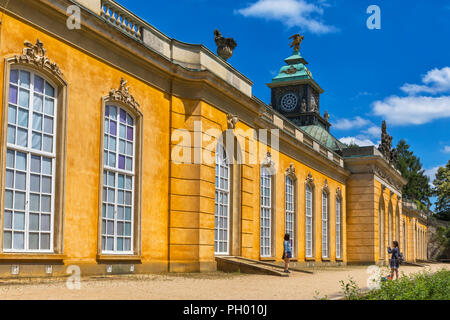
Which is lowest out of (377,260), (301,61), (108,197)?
(377,260)

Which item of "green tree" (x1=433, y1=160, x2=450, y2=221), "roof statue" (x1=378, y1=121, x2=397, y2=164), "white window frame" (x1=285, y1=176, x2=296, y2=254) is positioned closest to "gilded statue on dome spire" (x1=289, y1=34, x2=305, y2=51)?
"roof statue" (x1=378, y1=121, x2=397, y2=164)

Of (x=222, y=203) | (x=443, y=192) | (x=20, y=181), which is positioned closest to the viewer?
(x=20, y=181)

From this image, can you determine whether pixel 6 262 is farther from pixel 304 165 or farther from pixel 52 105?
pixel 304 165

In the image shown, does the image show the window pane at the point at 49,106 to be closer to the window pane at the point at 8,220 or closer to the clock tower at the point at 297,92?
the window pane at the point at 8,220

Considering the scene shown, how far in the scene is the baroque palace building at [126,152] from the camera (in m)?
14.0

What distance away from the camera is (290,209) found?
30.6 metres

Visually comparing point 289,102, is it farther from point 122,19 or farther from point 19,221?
point 19,221

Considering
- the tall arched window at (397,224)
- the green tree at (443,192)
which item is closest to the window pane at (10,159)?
the tall arched window at (397,224)

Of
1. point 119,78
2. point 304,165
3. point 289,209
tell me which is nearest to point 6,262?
point 119,78

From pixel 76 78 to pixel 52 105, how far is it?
1146 millimetres

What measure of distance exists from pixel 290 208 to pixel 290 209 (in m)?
0.05

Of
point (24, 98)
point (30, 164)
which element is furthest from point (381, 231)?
point (24, 98)
